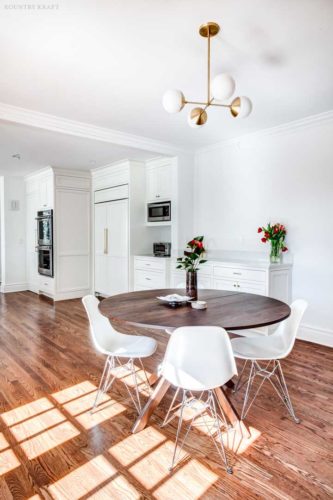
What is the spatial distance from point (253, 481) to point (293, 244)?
2769mm

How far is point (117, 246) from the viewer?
5.83 m

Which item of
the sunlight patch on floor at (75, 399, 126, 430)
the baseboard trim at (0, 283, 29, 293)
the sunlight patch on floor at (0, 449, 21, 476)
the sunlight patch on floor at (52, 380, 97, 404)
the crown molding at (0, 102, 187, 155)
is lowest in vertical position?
the sunlight patch on floor at (0, 449, 21, 476)

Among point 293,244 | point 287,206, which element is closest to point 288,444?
point 293,244

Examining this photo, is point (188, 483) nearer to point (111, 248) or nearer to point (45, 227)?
point (111, 248)

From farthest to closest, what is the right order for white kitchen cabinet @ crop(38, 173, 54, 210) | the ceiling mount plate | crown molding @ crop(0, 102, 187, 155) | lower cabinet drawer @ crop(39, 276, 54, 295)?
lower cabinet drawer @ crop(39, 276, 54, 295) < white kitchen cabinet @ crop(38, 173, 54, 210) < crown molding @ crop(0, 102, 187, 155) < the ceiling mount plate

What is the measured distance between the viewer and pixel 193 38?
7.14 feet

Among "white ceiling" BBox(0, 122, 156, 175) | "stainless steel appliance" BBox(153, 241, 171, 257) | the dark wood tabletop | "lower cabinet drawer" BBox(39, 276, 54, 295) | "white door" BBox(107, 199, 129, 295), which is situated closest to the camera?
the dark wood tabletop

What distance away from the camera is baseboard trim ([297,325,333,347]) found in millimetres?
3608

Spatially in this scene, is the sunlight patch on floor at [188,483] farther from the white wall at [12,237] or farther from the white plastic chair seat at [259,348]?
the white wall at [12,237]

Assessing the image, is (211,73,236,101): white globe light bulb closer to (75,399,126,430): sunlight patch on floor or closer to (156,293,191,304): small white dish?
(156,293,191,304): small white dish

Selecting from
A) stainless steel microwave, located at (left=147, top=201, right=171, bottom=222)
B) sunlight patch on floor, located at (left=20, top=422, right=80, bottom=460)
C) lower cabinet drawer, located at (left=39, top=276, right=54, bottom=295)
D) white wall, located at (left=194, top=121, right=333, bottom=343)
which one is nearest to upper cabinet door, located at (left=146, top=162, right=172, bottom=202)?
stainless steel microwave, located at (left=147, top=201, right=171, bottom=222)

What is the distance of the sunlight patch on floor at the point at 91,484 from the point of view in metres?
1.56

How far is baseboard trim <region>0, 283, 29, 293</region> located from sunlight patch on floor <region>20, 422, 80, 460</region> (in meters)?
5.50

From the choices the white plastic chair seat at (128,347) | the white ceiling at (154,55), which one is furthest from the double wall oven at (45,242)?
the white plastic chair seat at (128,347)
